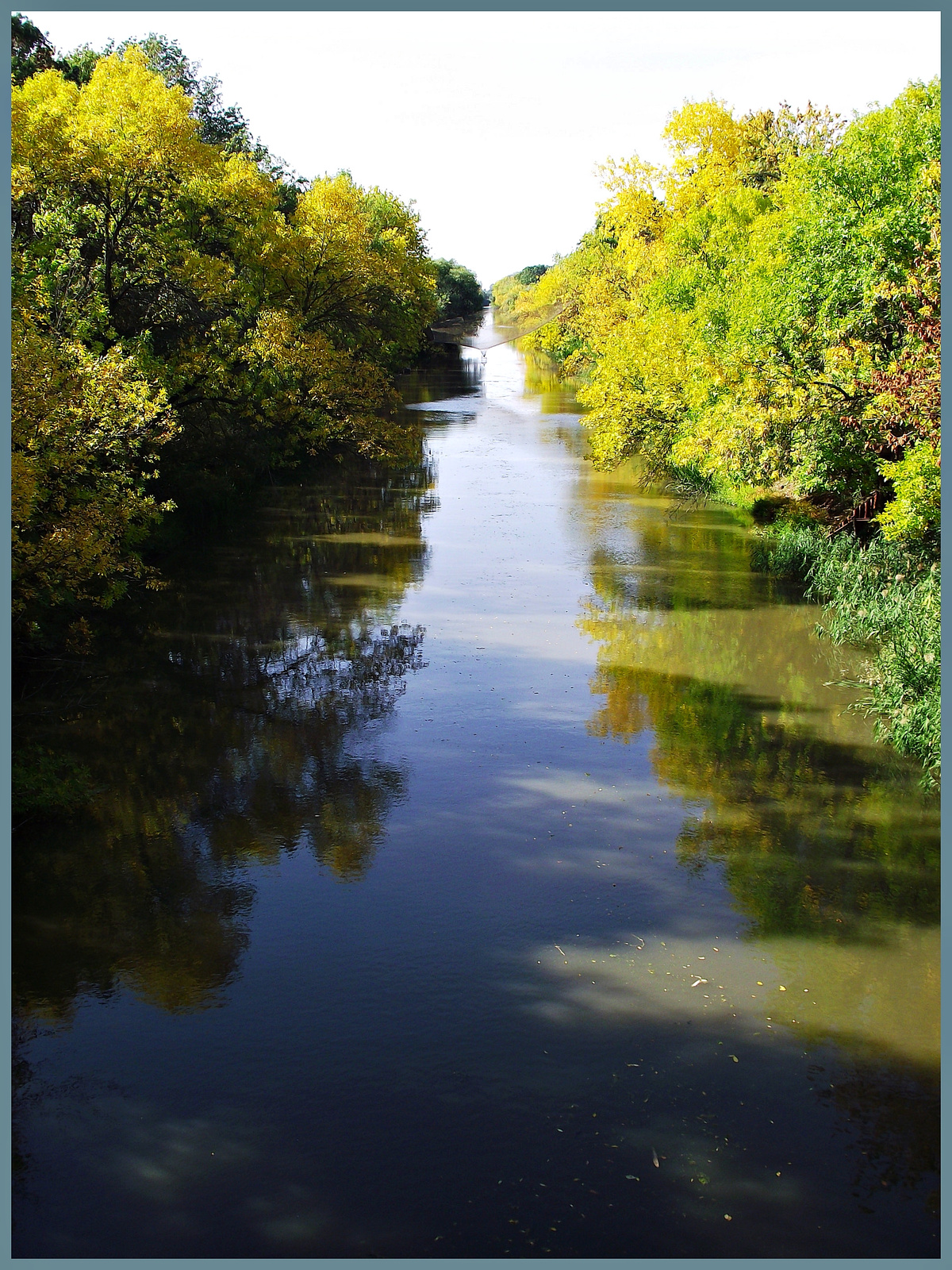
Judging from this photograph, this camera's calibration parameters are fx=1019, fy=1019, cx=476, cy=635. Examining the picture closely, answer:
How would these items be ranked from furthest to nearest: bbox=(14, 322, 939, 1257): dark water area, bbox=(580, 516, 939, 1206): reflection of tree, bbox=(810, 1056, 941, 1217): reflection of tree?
bbox=(580, 516, 939, 1206): reflection of tree → bbox=(810, 1056, 941, 1217): reflection of tree → bbox=(14, 322, 939, 1257): dark water area

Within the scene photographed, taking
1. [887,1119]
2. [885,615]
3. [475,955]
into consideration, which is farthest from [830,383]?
[887,1119]

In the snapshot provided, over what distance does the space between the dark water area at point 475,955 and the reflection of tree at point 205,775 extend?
5 centimetres

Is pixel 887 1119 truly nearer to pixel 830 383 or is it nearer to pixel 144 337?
pixel 830 383

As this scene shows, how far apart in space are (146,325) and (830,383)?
12.9 m

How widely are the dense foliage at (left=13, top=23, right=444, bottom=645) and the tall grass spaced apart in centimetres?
941

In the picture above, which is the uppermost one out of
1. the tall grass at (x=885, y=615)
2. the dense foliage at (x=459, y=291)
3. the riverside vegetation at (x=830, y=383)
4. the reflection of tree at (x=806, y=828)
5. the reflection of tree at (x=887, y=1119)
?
the dense foliage at (x=459, y=291)

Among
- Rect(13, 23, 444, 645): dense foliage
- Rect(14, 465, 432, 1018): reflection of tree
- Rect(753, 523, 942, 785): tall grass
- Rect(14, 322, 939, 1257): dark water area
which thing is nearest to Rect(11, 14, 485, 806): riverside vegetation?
Rect(13, 23, 444, 645): dense foliage

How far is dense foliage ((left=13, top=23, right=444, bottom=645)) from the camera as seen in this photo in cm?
1126

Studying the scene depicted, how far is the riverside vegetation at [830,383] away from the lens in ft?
44.8

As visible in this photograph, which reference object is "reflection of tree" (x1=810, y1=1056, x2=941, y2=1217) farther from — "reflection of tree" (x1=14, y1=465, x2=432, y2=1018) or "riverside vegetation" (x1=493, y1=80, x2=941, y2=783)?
"riverside vegetation" (x1=493, y1=80, x2=941, y2=783)

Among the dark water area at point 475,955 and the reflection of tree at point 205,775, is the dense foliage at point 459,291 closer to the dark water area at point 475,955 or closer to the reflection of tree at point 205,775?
the reflection of tree at point 205,775

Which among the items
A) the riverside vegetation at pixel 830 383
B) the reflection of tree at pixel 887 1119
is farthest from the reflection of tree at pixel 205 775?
the riverside vegetation at pixel 830 383

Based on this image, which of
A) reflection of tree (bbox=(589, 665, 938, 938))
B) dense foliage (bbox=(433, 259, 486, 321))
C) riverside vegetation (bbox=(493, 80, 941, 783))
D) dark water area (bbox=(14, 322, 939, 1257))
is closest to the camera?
dark water area (bbox=(14, 322, 939, 1257))

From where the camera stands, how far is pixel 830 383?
16.5m
